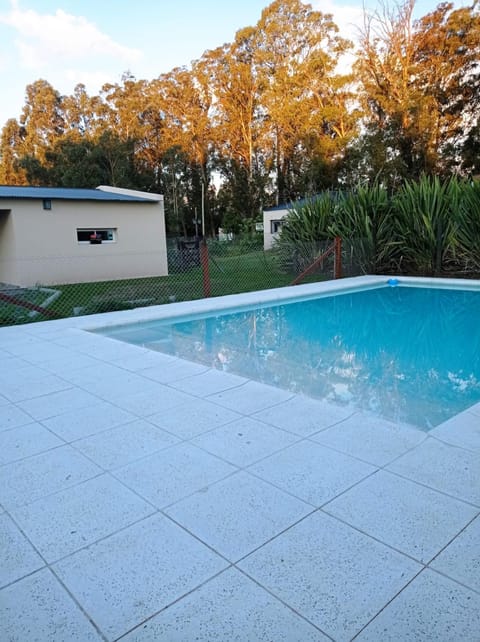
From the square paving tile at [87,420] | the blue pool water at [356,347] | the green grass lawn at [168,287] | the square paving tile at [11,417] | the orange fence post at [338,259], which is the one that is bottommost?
the blue pool water at [356,347]

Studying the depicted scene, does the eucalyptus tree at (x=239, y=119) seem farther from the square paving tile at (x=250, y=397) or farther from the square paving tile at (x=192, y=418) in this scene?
the square paving tile at (x=192, y=418)

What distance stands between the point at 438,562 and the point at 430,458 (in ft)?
2.85

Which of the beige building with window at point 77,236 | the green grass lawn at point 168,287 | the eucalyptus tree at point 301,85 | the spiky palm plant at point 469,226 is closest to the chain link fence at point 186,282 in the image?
the green grass lawn at point 168,287

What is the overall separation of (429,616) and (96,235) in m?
13.9

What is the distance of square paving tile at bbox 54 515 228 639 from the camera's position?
160 centimetres

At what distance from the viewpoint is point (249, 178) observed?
32469 mm

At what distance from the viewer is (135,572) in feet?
5.81

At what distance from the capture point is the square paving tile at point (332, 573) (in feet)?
5.11

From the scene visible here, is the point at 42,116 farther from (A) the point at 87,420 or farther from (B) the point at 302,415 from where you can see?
(B) the point at 302,415

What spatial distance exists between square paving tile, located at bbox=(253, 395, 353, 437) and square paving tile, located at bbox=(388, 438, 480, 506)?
0.61 m

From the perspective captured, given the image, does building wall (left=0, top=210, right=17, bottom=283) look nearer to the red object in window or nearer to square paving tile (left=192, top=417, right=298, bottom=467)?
the red object in window

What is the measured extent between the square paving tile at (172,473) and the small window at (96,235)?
39.7ft

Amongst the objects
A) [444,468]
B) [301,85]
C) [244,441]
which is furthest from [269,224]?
[444,468]

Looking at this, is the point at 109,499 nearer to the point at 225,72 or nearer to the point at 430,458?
the point at 430,458
